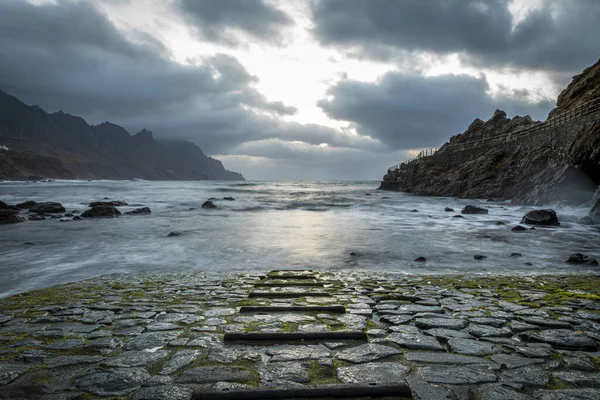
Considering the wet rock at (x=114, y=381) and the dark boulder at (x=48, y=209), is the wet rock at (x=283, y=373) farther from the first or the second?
the dark boulder at (x=48, y=209)

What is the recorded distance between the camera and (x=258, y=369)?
3.42 metres

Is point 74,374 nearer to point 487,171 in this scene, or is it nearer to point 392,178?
point 487,171

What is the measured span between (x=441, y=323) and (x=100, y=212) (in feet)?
79.2

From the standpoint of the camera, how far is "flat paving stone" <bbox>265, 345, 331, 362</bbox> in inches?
145

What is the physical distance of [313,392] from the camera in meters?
2.92

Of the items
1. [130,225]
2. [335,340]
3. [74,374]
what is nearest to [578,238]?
[335,340]

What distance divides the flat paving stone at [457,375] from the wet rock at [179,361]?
91.1 inches

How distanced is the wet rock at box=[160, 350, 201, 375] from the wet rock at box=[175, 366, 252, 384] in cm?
15

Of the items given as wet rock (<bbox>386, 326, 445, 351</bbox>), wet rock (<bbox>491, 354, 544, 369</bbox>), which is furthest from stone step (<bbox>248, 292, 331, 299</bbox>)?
wet rock (<bbox>491, 354, 544, 369</bbox>)

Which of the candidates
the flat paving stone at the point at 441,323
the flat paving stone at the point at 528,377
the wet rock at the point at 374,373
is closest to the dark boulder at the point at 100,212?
the flat paving stone at the point at 441,323

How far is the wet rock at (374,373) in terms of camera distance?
3158 mm

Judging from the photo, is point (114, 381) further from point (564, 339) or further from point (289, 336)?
point (564, 339)

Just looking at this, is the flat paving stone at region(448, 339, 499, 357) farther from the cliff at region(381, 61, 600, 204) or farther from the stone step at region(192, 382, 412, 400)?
the cliff at region(381, 61, 600, 204)

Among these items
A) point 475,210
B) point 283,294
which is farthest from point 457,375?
point 475,210
